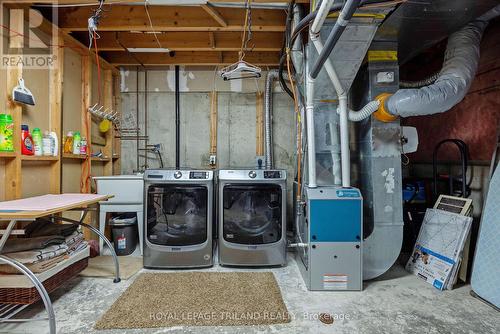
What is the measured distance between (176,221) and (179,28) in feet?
6.13

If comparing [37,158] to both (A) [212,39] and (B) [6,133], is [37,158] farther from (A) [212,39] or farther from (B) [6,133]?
(A) [212,39]

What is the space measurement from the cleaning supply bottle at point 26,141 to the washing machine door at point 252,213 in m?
1.61

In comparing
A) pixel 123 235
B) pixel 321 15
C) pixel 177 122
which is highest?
pixel 321 15

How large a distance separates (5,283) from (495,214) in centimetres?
324

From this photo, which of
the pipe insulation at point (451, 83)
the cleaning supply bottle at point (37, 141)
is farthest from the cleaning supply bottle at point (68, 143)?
the pipe insulation at point (451, 83)

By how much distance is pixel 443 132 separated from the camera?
2732 millimetres

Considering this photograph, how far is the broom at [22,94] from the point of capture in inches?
70.2

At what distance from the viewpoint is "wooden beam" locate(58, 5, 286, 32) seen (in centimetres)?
225

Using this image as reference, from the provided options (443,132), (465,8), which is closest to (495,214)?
(443,132)

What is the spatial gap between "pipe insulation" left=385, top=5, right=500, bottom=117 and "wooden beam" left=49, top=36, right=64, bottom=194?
2869mm

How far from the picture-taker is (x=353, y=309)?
5.33 feet

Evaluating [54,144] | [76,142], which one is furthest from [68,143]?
[54,144]

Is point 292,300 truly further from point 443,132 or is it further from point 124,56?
point 124,56

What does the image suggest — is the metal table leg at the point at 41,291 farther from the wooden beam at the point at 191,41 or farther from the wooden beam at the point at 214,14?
the wooden beam at the point at 191,41
